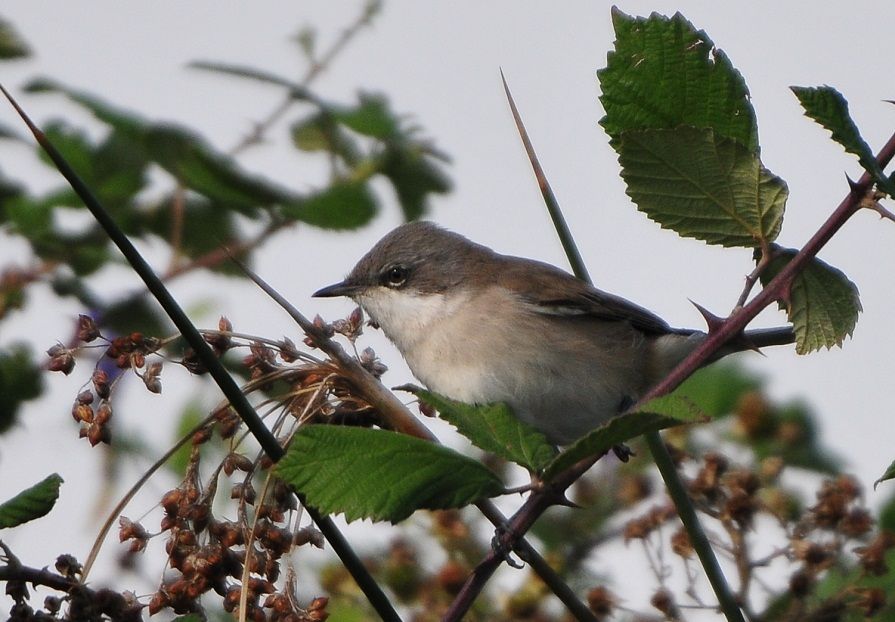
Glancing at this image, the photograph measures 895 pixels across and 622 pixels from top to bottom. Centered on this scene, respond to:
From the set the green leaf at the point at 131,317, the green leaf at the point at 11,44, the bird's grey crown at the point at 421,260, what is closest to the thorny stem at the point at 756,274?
the green leaf at the point at 131,317

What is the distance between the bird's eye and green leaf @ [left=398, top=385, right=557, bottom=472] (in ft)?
9.55

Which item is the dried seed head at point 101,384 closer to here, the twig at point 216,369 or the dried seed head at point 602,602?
the twig at point 216,369

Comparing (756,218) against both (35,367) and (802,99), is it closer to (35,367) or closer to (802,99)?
(802,99)

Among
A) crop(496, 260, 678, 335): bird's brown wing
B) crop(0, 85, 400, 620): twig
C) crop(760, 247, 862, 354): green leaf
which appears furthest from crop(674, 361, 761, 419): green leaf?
crop(0, 85, 400, 620): twig

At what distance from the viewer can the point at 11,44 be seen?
11.1 ft

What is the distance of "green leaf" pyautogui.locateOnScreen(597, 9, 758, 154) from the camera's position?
1.98 metres

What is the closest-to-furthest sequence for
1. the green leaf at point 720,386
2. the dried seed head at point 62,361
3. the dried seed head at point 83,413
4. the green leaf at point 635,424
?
the green leaf at point 635,424 → the dried seed head at point 83,413 → the dried seed head at point 62,361 → the green leaf at point 720,386

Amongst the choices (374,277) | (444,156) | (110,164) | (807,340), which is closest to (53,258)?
(110,164)

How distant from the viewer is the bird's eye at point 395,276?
4.74 metres

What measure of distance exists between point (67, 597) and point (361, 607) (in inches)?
51.5

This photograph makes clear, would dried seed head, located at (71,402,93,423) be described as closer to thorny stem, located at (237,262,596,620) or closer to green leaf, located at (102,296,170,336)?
thorny stem, located at (237,262,596,620)

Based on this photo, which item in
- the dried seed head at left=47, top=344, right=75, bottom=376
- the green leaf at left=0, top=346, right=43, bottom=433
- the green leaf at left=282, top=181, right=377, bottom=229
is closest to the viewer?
the dried seed head at left=47, top=344, right=75, bottom=376

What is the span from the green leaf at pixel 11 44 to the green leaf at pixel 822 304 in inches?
91.2

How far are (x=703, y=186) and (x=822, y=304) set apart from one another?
0.97 feet
